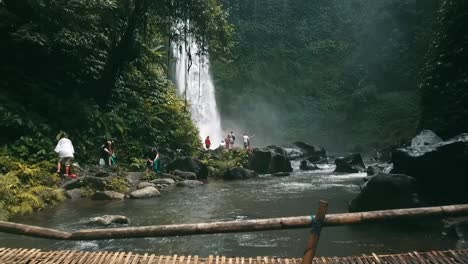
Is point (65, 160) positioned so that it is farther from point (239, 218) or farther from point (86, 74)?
point (239, 218)

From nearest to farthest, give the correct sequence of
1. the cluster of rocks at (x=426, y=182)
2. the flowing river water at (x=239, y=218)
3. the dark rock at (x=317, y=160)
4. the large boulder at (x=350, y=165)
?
the flowing river water at (x=239, y=218) < the cluster of rocks at (x=426, y=182) < the large boulder at (x=350, y=165) < the dark rock at (x=317, y=160)

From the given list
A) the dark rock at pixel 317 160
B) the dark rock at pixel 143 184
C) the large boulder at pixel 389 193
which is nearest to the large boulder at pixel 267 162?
the dark rock at pixel 317 160

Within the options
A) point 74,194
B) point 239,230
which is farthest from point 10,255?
point 74,194

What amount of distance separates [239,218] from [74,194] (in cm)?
538

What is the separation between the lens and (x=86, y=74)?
17859mm

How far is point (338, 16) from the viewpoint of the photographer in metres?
49.5

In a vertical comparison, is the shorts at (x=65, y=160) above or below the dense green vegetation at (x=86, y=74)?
below

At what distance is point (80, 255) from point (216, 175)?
14.4m

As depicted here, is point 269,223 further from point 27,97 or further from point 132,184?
point 27,97

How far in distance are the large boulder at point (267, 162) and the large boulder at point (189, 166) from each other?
4.00 metres

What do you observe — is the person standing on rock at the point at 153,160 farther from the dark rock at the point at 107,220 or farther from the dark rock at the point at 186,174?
the dark rock at the point at 107,220

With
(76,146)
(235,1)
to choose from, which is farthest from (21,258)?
(235,1)

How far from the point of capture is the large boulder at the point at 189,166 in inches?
692

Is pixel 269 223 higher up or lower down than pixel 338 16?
lower down
